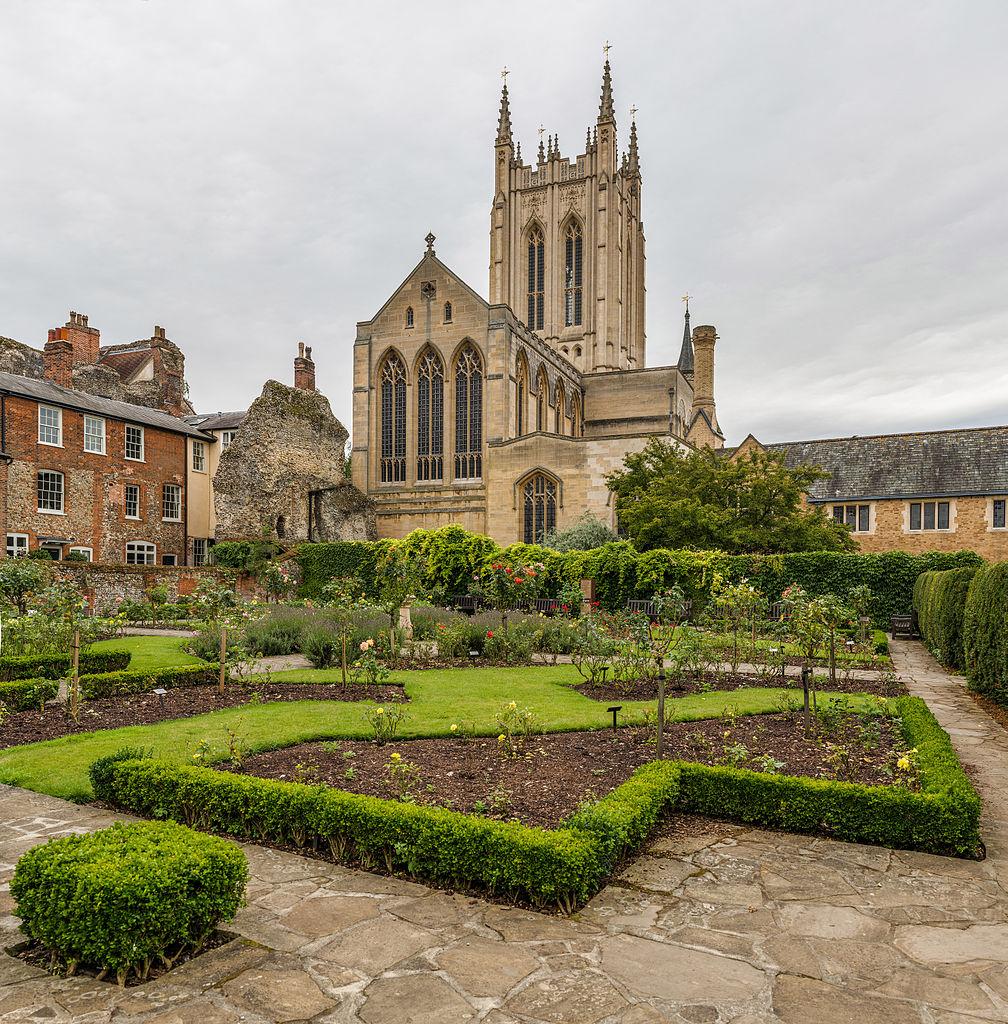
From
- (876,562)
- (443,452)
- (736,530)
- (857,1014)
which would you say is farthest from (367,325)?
(857,1014)

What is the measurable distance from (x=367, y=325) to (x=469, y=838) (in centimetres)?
4099

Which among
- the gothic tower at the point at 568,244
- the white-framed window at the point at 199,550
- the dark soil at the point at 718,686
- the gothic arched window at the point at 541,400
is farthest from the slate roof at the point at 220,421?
the dark soil at the point at 718,686

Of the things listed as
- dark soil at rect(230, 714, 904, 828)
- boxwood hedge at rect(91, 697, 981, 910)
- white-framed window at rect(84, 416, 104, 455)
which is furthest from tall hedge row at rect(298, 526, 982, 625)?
boxwood hedge at rect(91, 697, 981, 910)

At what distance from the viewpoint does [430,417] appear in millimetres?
41688

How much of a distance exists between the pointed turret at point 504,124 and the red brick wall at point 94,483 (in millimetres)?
37763

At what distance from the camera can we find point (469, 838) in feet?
14.6

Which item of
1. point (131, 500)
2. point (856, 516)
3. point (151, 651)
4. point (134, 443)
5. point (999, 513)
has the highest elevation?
point (134, 443)

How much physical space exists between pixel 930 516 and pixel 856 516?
3.10 m

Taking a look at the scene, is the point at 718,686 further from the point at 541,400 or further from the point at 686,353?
the point at 686,353

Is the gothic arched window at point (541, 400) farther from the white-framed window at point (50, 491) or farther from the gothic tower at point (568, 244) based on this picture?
the white-framed window at point (50, 491)

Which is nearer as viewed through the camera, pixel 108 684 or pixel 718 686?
pixel 108 684

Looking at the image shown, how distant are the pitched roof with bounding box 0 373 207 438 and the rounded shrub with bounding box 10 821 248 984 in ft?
93.1

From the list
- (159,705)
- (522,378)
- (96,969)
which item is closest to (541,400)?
(522,378)

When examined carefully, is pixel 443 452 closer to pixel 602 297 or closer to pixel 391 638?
pixel 602 297
